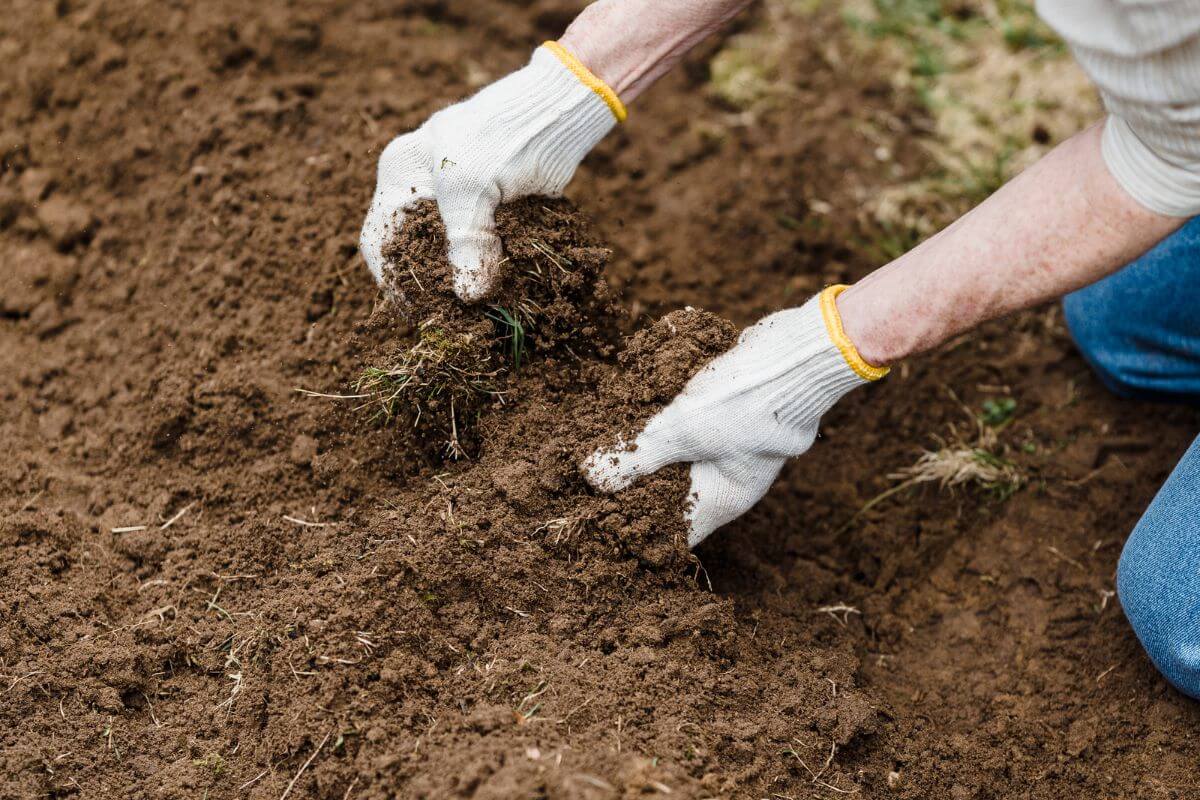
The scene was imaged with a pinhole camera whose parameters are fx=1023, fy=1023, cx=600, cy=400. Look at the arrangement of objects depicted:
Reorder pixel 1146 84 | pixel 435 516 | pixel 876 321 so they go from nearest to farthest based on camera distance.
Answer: pixel 1146 84, pixel 876 321, pixel 435 516

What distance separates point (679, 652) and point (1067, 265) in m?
0.98

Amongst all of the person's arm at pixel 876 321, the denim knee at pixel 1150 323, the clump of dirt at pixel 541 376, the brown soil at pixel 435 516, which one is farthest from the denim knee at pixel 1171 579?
the clump of dirt at pixel 541 376

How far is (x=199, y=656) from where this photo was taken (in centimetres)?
195

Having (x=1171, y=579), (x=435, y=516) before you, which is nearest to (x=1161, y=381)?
(x=1171, y=579)

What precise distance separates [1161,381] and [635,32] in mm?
1570

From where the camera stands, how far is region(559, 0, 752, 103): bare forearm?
2137 millimetres

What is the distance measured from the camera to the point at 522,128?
2.12 metres

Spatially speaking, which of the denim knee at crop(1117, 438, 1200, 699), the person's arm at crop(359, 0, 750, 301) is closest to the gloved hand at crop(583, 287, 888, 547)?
the person's arm at crop(359, 0, 750, 301)

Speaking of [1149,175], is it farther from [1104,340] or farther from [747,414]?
[1104,340]

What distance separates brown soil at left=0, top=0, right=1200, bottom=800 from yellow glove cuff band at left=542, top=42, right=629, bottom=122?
0.32m

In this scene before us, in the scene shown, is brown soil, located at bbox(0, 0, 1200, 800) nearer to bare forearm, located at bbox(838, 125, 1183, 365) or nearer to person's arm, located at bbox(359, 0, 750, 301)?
person's arm, located at bbox(359, 0, 750, 301)

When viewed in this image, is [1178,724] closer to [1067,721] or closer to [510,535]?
[1067,721]

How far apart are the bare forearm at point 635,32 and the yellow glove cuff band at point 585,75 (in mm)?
29

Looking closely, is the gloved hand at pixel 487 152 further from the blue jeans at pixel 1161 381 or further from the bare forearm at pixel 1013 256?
the blue jeans at pixel 1161 381
